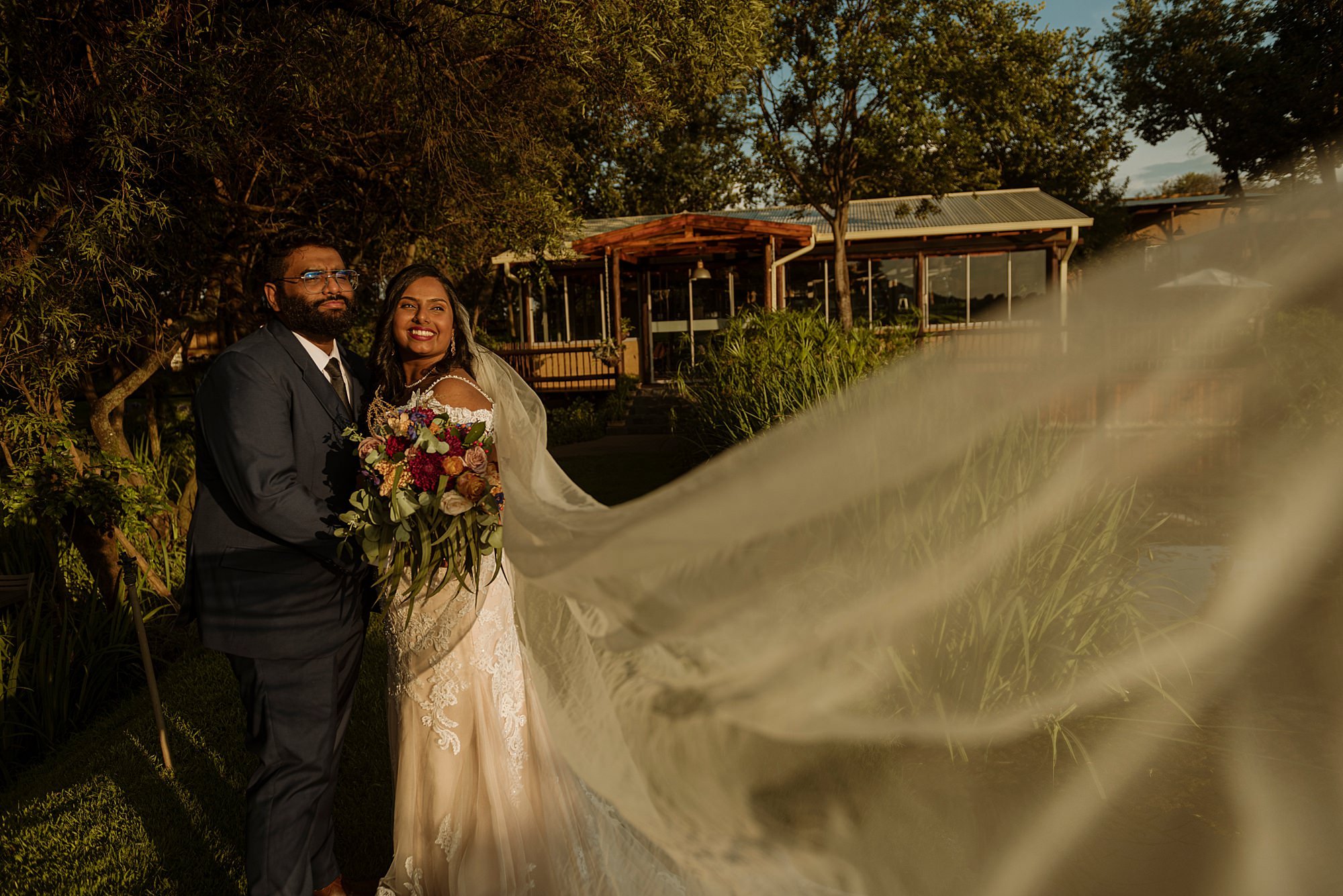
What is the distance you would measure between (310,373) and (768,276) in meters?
18.3

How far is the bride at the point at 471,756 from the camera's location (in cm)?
316

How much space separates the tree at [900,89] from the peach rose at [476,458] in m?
15.9

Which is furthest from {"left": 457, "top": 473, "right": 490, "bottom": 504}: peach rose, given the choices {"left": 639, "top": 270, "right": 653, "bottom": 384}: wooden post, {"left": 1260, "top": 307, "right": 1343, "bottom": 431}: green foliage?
{"left": 639, "top": 270, "right": 653, "bottom": 384}: wooden post

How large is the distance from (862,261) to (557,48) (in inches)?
779

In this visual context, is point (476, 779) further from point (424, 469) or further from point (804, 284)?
point (804, 284)

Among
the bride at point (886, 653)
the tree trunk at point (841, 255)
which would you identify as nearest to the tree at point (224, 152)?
the bride at point (886, 653)

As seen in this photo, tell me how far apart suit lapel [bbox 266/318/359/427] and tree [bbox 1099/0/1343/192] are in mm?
21560

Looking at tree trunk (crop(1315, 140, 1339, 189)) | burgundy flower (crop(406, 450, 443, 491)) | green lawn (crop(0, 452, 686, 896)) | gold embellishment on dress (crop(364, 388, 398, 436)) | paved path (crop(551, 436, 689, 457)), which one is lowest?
green lawn (crop(0, 452, 686, 896))

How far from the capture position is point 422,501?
2877 mm

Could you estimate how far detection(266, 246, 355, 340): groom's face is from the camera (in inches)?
128

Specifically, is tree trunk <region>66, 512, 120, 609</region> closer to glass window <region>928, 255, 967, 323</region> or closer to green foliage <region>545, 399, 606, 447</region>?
green foliage <region>545, 399, 606, 447</region>

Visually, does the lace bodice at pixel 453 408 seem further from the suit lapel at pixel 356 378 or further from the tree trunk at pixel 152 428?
the tree trunk at pixel 152 428

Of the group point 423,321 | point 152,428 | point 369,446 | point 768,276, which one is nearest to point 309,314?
point 423,321

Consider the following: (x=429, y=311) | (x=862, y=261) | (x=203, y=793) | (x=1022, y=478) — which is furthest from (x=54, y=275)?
(x=862, y=261)
